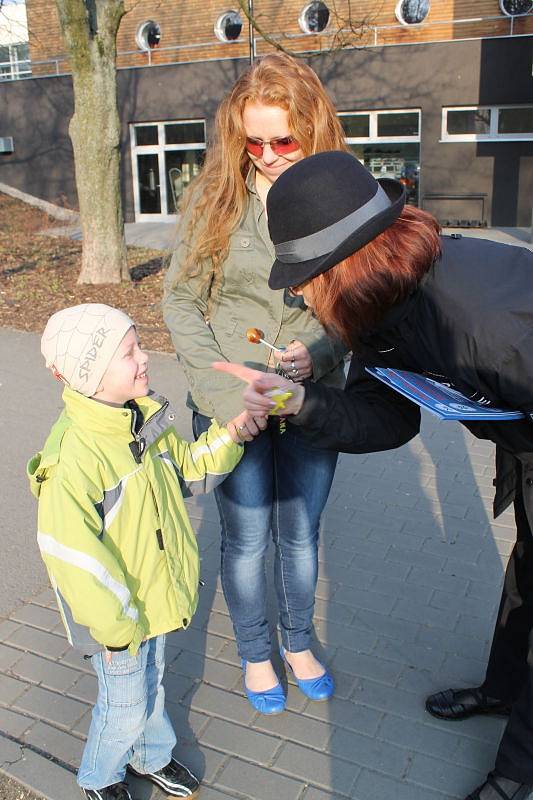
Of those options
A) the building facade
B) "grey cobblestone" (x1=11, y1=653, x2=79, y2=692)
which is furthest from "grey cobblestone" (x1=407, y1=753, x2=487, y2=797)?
the building facade

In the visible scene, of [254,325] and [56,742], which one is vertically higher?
[254,325]

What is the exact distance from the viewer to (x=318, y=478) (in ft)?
8.79

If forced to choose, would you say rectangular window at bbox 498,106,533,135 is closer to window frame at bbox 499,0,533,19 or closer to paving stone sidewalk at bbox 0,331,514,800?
window frame at bbox 499,0,533,19

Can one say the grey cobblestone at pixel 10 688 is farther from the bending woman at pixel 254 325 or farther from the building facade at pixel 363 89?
the building facade at pixel 363 89

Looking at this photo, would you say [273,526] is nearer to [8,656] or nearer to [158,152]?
[8,656]

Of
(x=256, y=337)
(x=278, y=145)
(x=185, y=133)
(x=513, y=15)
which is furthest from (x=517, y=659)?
(x=185, y=133)

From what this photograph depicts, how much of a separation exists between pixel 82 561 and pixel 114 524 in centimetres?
17

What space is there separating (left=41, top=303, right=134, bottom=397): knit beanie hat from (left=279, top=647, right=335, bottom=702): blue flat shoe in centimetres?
147

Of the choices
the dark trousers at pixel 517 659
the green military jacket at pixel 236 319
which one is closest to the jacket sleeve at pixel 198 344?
the green military jacket at pixel 236 319

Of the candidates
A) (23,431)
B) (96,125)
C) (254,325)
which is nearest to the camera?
(254,325)

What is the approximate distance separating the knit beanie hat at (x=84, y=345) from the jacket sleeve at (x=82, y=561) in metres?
0.28

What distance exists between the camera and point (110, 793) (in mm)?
2371

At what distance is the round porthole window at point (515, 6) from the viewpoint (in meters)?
17.1

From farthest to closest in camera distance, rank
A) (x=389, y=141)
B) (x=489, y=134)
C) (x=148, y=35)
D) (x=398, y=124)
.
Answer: (x=148, y=35) → (x=389, y=141) → (x=398, y=124) → (x=489, y=134)
